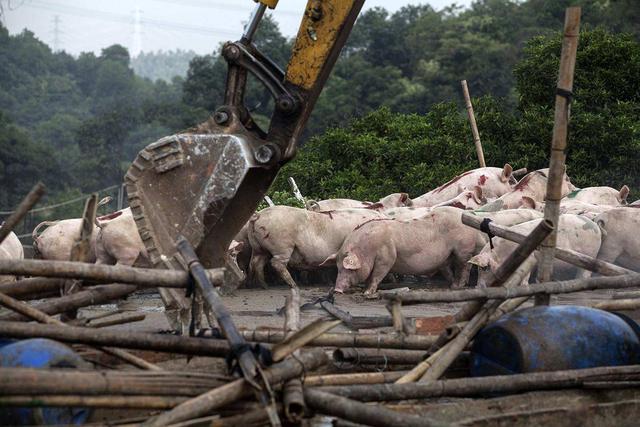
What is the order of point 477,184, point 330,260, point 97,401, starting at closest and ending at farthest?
point 97,401, point 330,260, point 477,184

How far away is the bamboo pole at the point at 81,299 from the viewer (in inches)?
232

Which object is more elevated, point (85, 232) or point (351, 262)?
point (85, 232)

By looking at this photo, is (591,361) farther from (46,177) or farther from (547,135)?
(46,177)

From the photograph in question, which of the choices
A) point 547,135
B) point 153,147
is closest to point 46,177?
point 547,135

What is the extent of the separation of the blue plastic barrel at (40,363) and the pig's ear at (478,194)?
9.60 meters

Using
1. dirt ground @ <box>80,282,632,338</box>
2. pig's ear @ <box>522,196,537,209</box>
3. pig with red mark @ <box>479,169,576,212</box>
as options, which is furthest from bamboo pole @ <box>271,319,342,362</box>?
pig's ear @ <box>522,196,537,209</box>

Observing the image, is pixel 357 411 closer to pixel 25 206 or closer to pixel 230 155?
pixel 25 206

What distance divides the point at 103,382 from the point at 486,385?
6.96 ft

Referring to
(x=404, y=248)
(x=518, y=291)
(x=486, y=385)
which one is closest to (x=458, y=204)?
(x=404, y=248)

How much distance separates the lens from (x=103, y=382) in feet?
14.5

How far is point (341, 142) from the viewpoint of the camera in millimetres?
17625

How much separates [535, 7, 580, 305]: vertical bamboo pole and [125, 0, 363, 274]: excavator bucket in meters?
2.07

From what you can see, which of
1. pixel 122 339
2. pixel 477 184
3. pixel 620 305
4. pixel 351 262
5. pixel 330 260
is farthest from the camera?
pixel 477 184

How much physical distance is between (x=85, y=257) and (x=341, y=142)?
12029 mm
